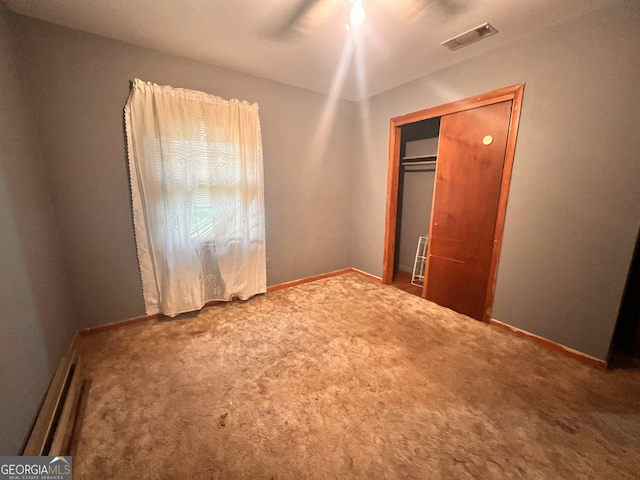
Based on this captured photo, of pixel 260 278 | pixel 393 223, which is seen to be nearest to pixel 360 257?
pixel 393 223

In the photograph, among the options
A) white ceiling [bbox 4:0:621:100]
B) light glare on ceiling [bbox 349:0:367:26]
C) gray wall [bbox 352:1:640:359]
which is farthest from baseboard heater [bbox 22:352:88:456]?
gray wall [bbox 352:1:640:359]

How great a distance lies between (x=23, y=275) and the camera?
1376 millimetres

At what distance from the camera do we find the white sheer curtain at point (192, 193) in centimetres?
216

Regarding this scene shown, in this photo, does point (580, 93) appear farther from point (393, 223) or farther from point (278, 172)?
point (278, 172)

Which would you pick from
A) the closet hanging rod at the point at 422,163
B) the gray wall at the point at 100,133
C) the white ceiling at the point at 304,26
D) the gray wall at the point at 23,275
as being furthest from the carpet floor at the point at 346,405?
the white ceiling at the point at 304,26

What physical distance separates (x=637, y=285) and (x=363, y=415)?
8.18 ft

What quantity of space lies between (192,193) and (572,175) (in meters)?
3.18

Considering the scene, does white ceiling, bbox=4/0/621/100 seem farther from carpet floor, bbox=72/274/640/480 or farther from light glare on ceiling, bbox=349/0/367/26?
carpet floor, bbox=72/274/640/480

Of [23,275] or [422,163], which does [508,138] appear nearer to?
[422,163]

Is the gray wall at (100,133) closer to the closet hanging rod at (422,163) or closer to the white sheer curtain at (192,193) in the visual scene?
the white sheer curtain at (192,193)

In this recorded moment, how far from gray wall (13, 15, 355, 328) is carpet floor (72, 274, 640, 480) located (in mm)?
570

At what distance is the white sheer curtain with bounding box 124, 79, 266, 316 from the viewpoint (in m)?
2.16

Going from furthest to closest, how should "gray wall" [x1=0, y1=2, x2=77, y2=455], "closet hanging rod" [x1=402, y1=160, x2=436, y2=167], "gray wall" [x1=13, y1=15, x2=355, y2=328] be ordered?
1. "closet hanging rod" [x1=402, y1=160, x2=436, y2=167]
2. "gray wall" [x1=13, y1=15, x2=355, y2=328]
3. "gray wall" [x1=0, y1=2, x2=77, y2=455]

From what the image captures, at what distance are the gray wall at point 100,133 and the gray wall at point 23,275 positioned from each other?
10 cm
